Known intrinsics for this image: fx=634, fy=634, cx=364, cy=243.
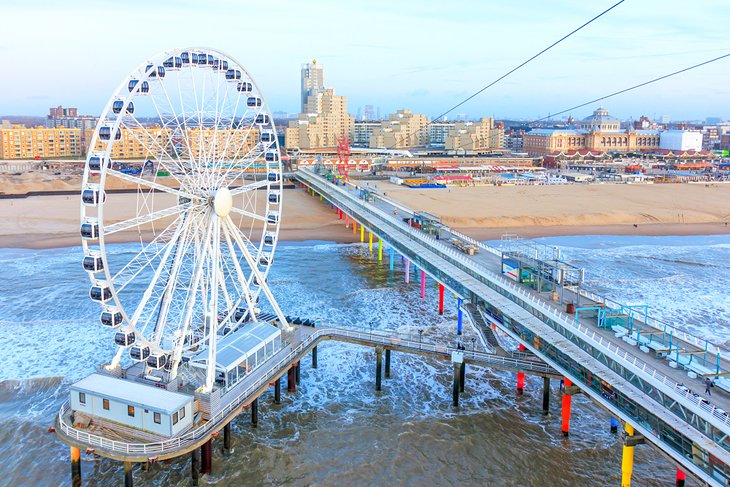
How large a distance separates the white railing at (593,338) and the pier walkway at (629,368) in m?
0.03

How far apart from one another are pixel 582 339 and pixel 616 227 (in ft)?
181

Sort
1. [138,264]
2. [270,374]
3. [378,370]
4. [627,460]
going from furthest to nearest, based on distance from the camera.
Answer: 1. [138,264]
2. [378,370]
3. [270,374]
4. [627,460]

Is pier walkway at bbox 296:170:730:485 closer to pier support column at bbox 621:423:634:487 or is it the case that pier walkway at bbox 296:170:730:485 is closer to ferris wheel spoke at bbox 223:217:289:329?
pier support column at bbox 621:423:634:487

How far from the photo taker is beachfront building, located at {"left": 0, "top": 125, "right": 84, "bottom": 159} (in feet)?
488

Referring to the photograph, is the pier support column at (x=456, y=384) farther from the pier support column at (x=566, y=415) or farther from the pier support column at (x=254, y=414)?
the pier support column at (x=254, y=414)

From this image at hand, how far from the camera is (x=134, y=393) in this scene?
2309 cm

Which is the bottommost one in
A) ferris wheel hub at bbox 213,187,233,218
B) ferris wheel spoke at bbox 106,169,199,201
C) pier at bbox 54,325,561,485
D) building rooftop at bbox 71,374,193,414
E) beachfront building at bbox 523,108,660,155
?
pier at bbox 54,325,561,485

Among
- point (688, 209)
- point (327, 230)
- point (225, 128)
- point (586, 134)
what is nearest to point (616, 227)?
point (688, 209)

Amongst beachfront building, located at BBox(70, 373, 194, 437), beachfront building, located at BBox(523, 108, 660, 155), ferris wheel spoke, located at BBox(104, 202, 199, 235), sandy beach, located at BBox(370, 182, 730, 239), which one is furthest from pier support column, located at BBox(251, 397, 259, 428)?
beachfront building, located at BBox(523, 108, 660, 155)

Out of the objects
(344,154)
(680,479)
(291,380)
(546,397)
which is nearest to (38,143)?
(344,154)

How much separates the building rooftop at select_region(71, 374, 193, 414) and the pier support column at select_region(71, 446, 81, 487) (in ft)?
6.73

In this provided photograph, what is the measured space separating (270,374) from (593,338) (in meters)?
13.0

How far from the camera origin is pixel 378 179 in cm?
12150

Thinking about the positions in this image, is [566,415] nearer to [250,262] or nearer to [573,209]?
[250,262]
